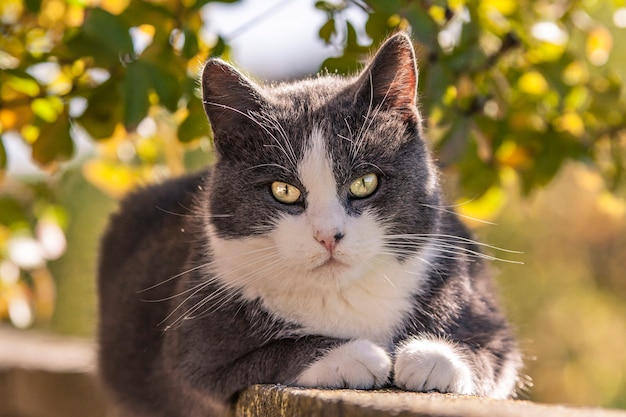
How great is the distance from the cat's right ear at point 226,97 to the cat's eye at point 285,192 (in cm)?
15

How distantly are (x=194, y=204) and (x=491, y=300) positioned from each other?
0.72 meters

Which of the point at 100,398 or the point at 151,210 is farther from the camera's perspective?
the point at 100,398

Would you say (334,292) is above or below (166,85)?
below

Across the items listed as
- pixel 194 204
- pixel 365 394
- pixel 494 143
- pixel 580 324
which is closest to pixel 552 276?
pixel 580 324

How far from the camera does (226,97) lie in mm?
1649

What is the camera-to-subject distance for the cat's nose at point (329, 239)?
55.6 inches

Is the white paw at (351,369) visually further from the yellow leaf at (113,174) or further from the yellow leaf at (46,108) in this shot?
the yellow leaf at (113,174)

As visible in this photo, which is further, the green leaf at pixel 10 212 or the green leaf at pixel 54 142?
the green leaf at pixel 10 212

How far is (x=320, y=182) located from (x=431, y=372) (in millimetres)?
383

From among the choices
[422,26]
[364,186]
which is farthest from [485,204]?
[364,186]

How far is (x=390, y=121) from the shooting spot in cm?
161

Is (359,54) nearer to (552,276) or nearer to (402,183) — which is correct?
(402,183)

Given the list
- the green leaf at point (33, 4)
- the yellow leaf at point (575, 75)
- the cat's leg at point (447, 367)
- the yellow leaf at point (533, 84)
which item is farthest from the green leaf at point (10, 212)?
the yellow leaf at point (575, 75)

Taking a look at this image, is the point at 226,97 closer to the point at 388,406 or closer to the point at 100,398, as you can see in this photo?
the point at 388,406
